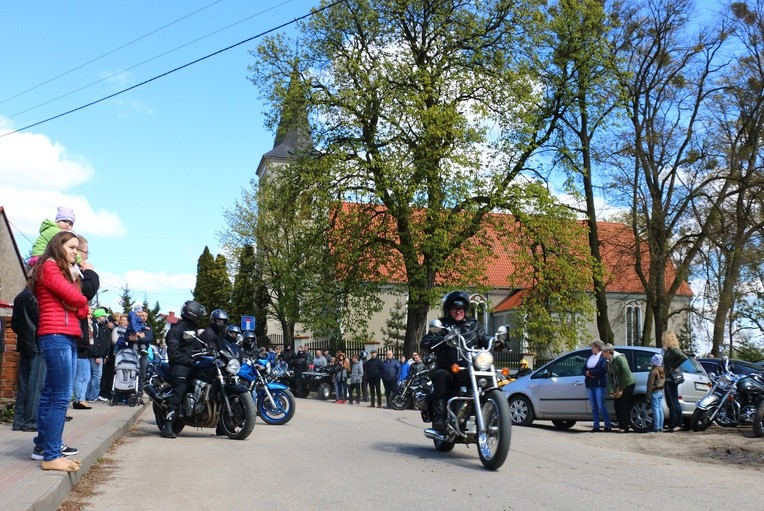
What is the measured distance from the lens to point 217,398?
11.3m

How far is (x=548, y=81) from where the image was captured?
32375 mm

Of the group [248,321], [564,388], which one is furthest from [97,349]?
[248,321]

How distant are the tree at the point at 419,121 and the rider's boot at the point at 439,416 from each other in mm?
18709

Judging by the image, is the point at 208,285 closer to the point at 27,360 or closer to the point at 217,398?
the point at 217,398

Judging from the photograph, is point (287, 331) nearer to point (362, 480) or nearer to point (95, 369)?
point (95, 369)

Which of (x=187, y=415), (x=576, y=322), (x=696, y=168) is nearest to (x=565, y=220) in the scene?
(x=576, y=322)

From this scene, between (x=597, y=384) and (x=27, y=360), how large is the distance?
378 inches

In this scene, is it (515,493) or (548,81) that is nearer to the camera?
(515,493)

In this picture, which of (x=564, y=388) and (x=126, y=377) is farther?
(x=126, y=377)

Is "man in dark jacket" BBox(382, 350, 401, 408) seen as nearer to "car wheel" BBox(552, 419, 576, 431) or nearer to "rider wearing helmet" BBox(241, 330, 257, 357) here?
"car wheel" BBox(552, 419, 576, 431)

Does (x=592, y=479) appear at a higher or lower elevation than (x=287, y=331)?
lower

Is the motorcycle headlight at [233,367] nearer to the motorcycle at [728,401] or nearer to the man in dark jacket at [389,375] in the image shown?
the motorcycle at [728,401]

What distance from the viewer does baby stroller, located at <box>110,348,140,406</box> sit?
15.9 m

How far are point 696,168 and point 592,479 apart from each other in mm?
28024
